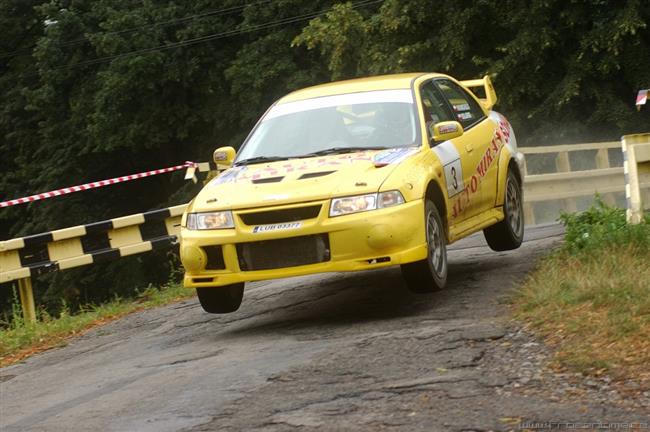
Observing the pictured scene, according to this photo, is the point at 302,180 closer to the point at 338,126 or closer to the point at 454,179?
the point at 338,126

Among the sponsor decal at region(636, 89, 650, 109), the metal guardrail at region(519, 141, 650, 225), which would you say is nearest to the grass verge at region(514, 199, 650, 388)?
the sponsor decal at region(636, 89, 650, 109)

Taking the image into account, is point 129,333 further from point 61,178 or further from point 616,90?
point 61,178

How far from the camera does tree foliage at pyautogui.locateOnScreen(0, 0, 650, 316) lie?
28672 millimetres

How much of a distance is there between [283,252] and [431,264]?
111 centimetres

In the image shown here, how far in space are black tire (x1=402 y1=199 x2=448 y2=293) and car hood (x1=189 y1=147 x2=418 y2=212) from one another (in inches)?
18.6

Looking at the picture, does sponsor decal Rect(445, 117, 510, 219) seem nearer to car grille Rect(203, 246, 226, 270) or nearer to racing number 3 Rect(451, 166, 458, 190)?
racing number 3 Rect(451, 166, 458, 190)

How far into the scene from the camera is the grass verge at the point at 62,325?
1059 cm

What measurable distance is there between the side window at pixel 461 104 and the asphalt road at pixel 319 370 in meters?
1.26

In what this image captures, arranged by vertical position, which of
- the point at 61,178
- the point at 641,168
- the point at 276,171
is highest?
the point at 276,171

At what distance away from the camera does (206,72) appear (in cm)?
4369

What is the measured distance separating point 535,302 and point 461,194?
193 cm

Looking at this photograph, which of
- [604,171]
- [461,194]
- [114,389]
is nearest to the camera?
[114,389]

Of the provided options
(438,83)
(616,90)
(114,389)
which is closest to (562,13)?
(616,90)

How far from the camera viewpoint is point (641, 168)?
11219mm
